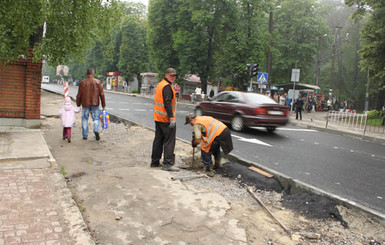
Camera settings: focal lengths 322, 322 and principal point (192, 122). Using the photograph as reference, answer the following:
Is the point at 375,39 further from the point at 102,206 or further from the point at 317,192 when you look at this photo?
the point at 102,206

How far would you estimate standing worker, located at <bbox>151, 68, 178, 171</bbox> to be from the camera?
18.9 ft

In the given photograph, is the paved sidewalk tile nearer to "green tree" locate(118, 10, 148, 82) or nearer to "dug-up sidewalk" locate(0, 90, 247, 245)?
"dug-up sidewalk" locate(0, 90, 247, 245)

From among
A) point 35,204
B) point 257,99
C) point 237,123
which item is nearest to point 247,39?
point 257,99

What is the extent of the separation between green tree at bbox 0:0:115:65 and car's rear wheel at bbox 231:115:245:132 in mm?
5633

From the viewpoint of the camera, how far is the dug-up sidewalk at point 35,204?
3119 mm

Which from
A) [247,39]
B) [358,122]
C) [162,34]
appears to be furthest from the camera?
[162,34]

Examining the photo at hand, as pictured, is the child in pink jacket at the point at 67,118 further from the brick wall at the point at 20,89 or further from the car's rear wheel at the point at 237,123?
the car's rear wheel at the point at 237,123

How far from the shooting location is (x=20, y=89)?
29.8ft

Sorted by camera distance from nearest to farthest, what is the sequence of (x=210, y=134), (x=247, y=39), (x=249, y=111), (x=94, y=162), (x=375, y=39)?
(x=210, y=134) → (x=94, y=162) → (x=249, y=111) → (x=375, y=39) → (x=247, y=39)

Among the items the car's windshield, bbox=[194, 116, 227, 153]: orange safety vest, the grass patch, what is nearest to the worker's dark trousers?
bbox=[194, 116, 227, 153]: orange safety vest

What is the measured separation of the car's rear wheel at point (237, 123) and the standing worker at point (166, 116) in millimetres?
6403

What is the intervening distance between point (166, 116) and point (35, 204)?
272 cm

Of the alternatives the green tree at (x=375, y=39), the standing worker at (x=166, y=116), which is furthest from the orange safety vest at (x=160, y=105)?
the green tree at (x=375, y=39)

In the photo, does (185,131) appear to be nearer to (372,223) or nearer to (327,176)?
(327,176)
